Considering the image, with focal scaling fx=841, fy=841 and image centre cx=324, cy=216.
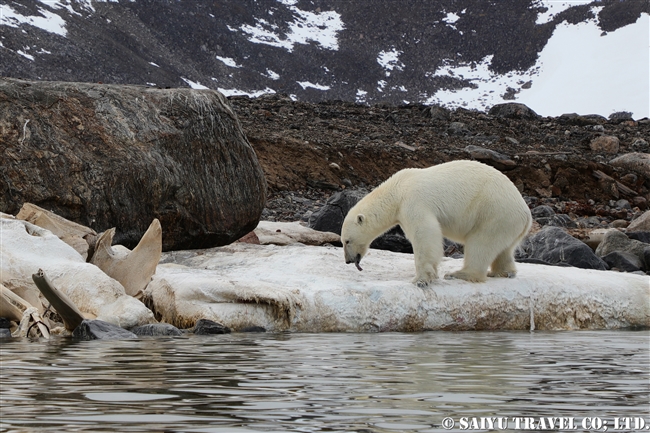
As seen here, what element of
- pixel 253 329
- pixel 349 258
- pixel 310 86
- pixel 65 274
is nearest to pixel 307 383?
pixel 253 329

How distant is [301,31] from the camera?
8831cm

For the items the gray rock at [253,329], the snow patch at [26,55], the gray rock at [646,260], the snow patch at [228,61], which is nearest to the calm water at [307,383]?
the gray rock at [253,329]

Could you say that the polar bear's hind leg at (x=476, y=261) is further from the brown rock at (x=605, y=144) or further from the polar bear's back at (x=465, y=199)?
the brown rock at (x=605, y=144)

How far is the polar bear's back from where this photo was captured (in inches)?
318

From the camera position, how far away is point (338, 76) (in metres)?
76.2

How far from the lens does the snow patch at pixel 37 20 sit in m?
61.7

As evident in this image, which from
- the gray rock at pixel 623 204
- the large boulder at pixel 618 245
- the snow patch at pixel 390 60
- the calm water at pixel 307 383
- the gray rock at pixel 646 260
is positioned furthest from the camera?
the snow patch at pixel 390 60

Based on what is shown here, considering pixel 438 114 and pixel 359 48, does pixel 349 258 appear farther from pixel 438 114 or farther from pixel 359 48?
pixel 359 48

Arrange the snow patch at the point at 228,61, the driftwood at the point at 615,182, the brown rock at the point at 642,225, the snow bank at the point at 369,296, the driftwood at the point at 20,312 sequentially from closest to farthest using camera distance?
the driftwood at the point at 20,312
the snow bank at the point at 369,296
the brown rock at the point at 642,225
the driftwood at the point at 615,182
the snow patch at the point at 228,61

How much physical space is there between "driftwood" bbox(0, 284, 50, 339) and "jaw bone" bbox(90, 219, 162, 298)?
40.6 inches

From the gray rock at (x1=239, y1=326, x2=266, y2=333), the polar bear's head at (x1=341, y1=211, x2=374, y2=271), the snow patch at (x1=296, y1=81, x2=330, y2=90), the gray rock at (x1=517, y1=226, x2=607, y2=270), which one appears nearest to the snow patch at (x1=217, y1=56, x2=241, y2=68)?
the snow patch at (x1=296, y1=81, x2=330, y2=90)

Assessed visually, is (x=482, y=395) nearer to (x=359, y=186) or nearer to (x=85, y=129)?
(x=85, y=129)

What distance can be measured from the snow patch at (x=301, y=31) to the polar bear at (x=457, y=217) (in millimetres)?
74303

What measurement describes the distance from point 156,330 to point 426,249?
268cm
